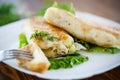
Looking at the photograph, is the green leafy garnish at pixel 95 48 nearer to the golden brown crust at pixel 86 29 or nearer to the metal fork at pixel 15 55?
the golden brown crust at pixel 86 29

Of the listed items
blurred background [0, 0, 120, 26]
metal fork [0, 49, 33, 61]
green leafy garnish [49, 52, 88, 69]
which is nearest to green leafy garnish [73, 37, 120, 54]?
green leafy garnish [49, 52, 88, 69]

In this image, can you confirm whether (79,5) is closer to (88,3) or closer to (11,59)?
(88,3)

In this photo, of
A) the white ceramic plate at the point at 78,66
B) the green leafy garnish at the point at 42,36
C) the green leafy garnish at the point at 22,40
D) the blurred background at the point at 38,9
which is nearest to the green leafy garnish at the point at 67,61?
the white ceramic plate at the point at 78,66

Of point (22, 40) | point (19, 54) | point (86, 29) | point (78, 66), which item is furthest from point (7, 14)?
point (78, 66)

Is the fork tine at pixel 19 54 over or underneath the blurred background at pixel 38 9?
underneath

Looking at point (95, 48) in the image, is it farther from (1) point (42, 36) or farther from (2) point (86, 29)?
(1) point (42, 36)

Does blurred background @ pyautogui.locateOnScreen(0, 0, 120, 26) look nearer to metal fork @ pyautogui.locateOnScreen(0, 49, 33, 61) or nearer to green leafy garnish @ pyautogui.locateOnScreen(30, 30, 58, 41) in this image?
green leafy garnish @ pyautogui.locateOnScreen(30, 30, 58, 41)
